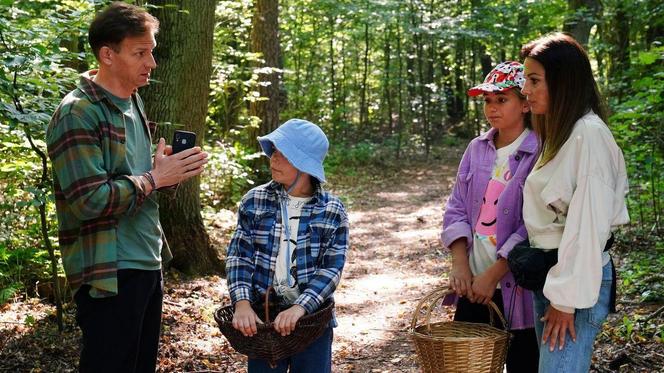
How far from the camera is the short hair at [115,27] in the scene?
116 inches

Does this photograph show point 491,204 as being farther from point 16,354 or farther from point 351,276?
point 351,276

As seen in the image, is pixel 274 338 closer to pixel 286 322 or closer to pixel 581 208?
pixel 286 322

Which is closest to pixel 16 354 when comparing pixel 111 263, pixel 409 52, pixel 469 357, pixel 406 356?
pixel 111 263

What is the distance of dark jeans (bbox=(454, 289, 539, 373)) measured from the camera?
3.36 metres

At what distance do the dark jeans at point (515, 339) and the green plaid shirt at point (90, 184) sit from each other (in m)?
1.77

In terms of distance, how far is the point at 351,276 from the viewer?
7730mm

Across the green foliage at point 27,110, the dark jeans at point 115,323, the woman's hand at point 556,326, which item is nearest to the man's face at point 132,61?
the dark jeans at point 115,323

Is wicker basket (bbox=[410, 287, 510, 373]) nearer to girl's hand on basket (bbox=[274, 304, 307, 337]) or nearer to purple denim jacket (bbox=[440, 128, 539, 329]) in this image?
purple denim jacket (bbox=[440, 128, 539, 329])

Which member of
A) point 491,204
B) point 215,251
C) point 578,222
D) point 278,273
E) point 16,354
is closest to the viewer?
point 578,222

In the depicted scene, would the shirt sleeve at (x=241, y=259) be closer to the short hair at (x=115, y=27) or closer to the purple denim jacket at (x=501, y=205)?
the short hair at (x=115, y=27)

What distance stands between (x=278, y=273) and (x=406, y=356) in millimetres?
2370

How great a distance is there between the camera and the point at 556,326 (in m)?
2.65

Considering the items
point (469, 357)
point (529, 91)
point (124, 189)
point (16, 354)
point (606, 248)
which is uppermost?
point (529, 91)

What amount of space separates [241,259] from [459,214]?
4.03 feet
